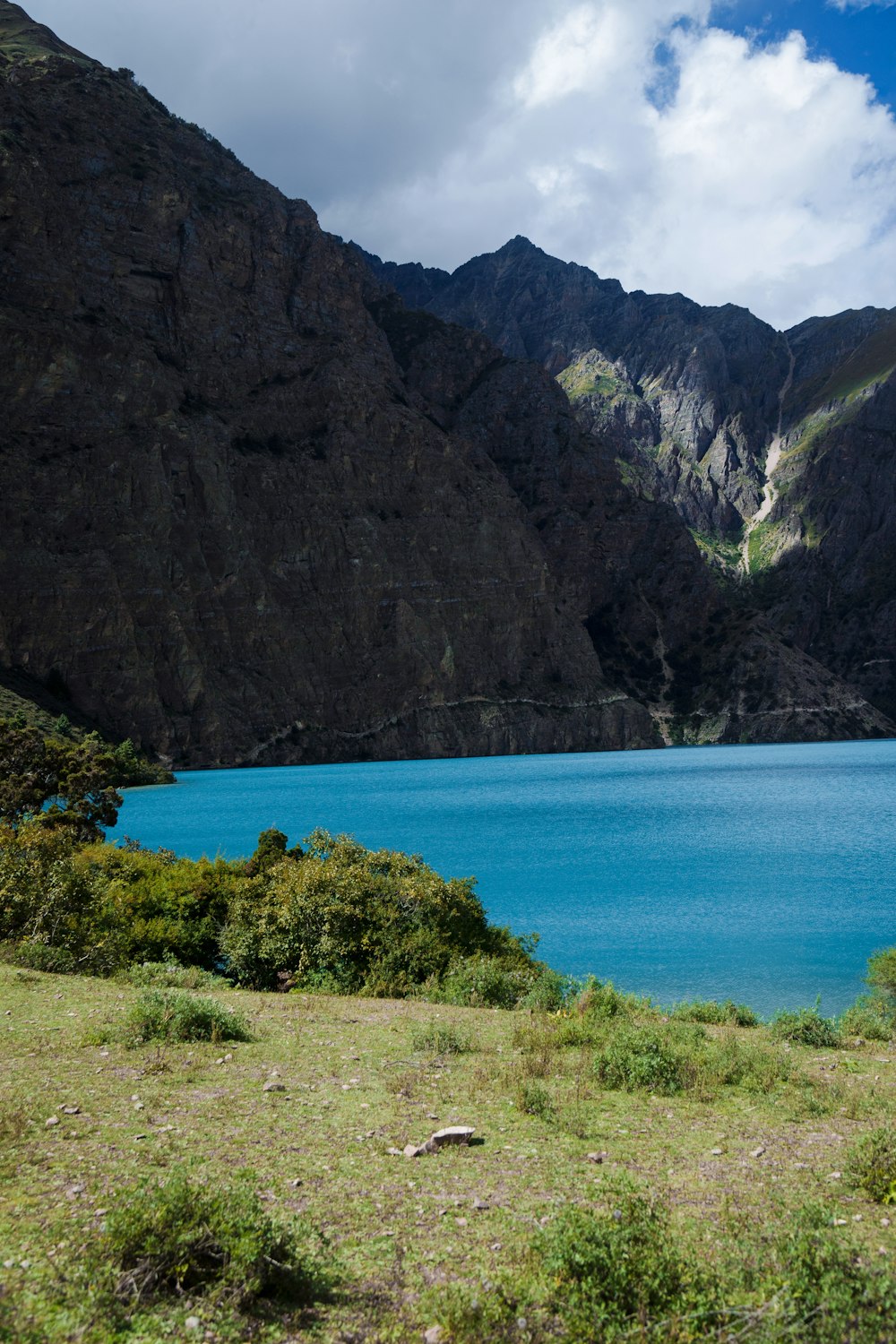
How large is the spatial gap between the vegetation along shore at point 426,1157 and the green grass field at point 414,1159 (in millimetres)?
28

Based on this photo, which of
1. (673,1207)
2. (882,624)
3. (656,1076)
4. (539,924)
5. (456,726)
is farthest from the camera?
(882,624)

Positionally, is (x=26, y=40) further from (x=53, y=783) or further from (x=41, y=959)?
(x=41, y=959)

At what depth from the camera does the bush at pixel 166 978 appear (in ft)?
52.4

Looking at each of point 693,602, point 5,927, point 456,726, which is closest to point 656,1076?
point 5,927

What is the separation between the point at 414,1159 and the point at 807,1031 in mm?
8145

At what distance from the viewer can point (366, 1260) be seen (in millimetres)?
5969

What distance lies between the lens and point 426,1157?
795 cm

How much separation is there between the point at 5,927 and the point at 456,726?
369 feet

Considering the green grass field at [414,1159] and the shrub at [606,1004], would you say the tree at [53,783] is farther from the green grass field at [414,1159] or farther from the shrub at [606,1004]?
the green grass field at [414,1159]

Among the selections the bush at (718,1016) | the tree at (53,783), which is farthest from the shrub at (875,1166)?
the tree at (53,783)

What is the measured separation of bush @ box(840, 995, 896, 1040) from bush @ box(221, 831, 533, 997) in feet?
18.9

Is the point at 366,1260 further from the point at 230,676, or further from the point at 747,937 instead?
the point at 230,676

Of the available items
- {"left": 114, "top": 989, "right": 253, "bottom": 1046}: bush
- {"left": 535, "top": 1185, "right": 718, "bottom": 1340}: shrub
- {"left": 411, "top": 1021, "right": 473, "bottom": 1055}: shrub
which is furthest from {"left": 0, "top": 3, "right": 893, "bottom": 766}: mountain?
{"left": 535, "top": 1185, "right": 718, "bottom": 1340}: shrub

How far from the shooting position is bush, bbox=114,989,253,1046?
11789mm
